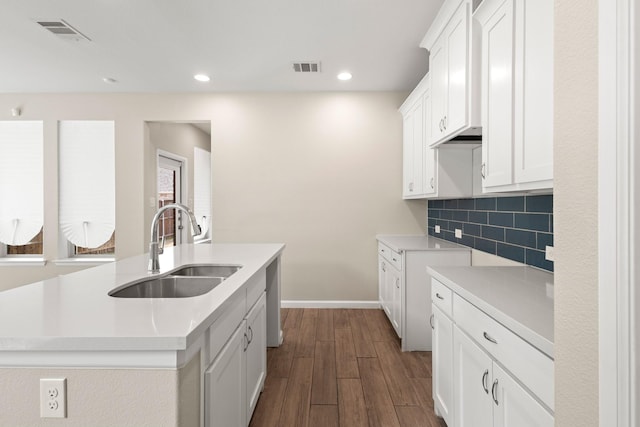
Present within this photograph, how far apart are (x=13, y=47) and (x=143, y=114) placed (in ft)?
4.46

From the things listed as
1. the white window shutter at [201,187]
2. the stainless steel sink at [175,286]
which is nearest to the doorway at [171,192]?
the white window shutter at [201,187]

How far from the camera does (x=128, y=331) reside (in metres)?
1.04

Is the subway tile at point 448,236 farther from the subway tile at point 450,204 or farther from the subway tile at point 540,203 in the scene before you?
the subway tile at point 540,203

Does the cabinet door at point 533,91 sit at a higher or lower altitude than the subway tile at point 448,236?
higher

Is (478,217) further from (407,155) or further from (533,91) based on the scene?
(533,91)

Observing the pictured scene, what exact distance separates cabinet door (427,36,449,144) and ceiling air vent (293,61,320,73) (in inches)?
49.2

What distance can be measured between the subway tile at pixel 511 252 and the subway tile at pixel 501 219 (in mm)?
149

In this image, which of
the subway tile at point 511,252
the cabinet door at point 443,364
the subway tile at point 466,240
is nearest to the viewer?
the cabinet door at point 443,364

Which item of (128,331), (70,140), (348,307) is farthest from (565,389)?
(70,140)

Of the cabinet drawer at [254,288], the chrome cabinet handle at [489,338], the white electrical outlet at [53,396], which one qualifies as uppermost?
the cabinet drawer at [254,288]

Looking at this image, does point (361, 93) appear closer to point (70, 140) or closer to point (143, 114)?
point (143, 114)

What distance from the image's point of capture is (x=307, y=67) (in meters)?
3.61

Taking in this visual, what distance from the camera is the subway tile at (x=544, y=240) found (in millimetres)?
1922

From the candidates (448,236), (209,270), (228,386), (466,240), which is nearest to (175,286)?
(209,270)
